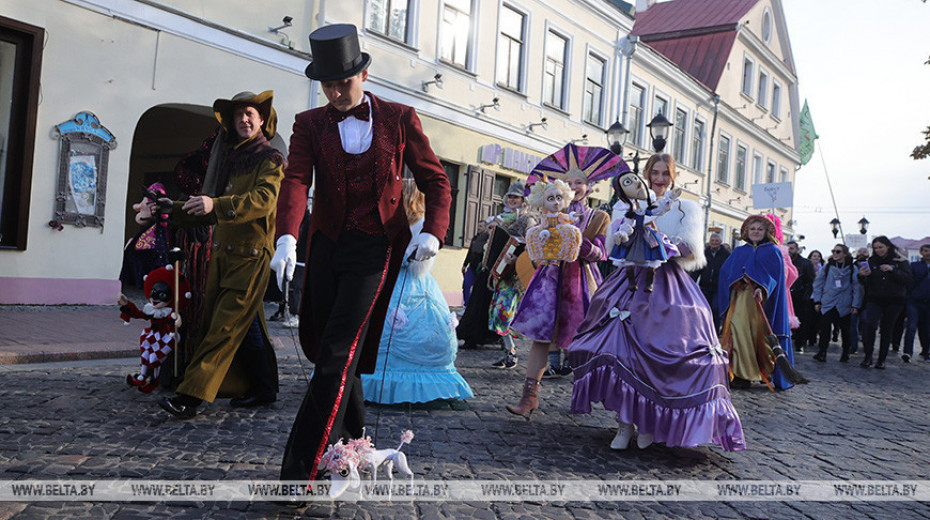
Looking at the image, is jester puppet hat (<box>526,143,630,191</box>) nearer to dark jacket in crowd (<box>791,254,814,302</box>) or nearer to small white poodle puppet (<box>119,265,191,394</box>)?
small white poodle puppet (<box>119,265,191,394</box>)

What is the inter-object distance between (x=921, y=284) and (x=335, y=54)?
13716 millimetres

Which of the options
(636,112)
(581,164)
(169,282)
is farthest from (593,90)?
(169,282)

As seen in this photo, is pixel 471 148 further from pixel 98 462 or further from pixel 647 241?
pixel 98 462

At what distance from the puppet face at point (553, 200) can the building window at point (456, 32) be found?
10.9 meters

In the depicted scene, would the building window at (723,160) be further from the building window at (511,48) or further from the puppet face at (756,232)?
the puppet face at (756,232)

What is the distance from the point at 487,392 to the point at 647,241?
7.18ft

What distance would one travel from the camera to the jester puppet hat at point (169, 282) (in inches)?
189

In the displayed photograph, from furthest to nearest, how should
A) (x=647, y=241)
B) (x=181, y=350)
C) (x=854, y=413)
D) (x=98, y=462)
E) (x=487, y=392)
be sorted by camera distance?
(x=854, y=413) → (x=487, y=392) → (x=181, y=350) → (x=647, y=241) → (x=98, y=462)

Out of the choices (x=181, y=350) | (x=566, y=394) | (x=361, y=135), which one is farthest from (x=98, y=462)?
(x=566, y=394)

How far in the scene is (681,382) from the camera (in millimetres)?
4254

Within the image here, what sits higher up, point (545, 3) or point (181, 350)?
point (545, 3)

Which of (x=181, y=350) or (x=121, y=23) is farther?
(x=121, y=23)

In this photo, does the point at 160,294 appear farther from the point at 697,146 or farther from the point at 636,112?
the point at 697,146

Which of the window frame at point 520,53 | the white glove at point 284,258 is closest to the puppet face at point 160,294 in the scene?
the white glove at point 284,258
